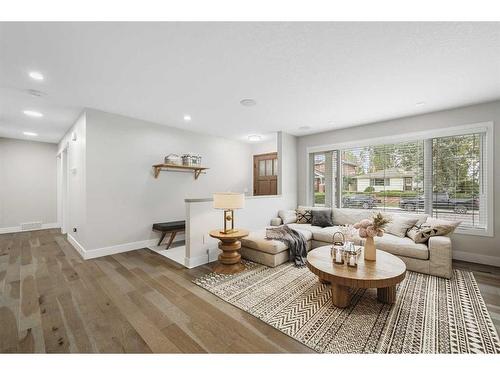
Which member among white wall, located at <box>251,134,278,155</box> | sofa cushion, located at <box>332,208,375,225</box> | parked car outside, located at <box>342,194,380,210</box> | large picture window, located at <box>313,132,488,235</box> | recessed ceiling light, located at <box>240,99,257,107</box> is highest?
recessed ceiling light, located at <box>240,99,257,107</box>

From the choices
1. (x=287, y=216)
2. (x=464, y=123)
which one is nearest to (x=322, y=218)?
(x=287, y=216)

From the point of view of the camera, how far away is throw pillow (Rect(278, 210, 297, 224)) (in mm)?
4762

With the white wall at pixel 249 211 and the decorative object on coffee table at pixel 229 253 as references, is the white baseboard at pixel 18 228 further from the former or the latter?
the decorative object on coffee table at pixel 229 253

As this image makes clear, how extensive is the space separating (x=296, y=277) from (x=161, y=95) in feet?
10.8

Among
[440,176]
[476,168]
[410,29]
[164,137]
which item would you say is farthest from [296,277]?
[164,137]

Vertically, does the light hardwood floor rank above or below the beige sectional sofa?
below

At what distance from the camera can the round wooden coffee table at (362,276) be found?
6.63 ft

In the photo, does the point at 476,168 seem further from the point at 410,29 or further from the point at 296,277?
the point at 296,277

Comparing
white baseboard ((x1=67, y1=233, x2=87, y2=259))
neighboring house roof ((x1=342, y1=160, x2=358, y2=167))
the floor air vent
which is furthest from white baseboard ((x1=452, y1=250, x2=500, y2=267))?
the floor air vent

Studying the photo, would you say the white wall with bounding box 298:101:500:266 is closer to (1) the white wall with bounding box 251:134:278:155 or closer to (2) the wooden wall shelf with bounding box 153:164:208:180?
(1) the white wall with bounding box 251:134:278:155

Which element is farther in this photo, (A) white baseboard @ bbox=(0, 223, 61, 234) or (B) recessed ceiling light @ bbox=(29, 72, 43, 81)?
(A) white baseboard @ bbox=(0, 223, 61, 234)

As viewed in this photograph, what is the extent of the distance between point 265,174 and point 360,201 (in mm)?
2795

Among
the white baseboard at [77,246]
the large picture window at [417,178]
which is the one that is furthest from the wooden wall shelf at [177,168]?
the large picture window at [417,178]

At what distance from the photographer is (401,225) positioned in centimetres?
353
